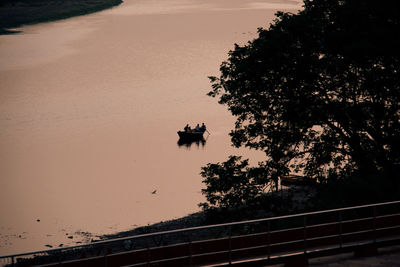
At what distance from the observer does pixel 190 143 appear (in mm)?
66438

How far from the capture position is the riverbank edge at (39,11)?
458ft

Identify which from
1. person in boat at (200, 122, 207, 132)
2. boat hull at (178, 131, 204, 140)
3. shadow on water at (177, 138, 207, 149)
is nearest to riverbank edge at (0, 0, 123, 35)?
boat hull at (178, 131, 204, 140)

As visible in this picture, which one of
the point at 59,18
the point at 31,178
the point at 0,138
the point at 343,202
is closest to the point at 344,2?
the point at 343,202

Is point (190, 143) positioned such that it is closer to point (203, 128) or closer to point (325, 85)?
point (203, 128)

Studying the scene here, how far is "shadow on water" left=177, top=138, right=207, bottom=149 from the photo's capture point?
Answer: 66.0m

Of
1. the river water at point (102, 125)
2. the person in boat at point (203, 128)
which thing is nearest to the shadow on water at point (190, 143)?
the river water at point (102, 125)

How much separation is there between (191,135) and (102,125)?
11.5 metres

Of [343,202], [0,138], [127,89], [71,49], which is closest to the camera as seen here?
[343,202]

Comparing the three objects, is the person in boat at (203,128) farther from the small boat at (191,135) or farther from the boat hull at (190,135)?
the boat hull at (190,135)

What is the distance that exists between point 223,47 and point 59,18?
5191 centimetres

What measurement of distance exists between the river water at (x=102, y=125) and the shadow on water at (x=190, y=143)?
2.65 ft

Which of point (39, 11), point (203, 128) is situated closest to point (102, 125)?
point (203, 128)

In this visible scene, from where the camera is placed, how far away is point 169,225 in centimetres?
4122

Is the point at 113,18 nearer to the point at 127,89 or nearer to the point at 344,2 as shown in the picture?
the point at 127,89
